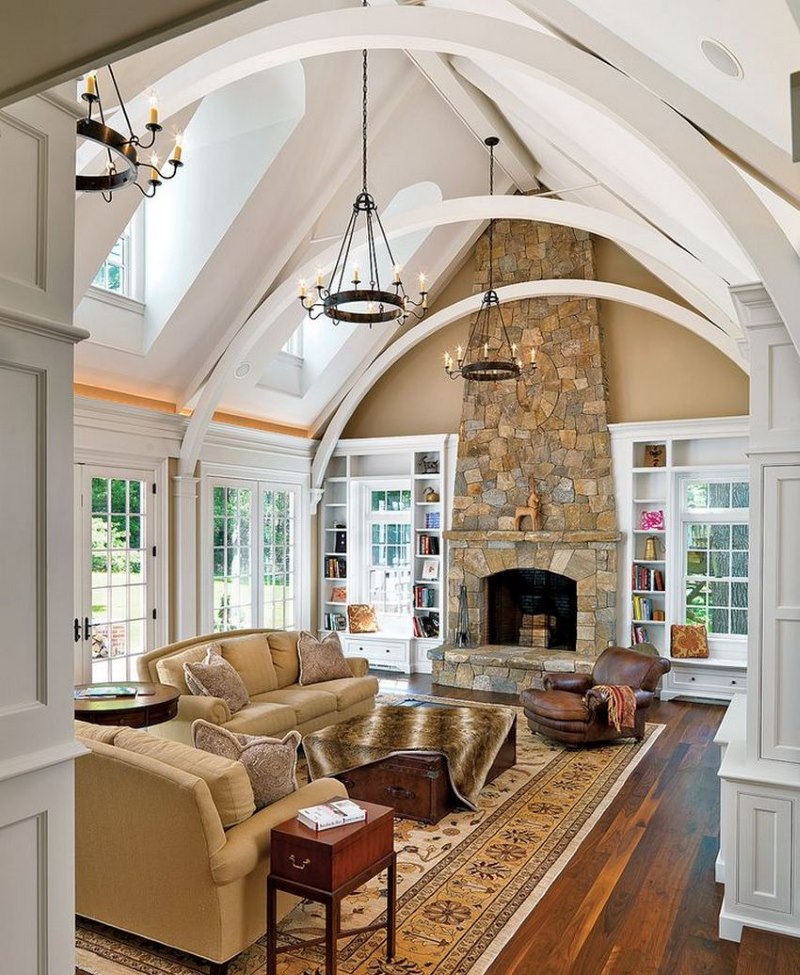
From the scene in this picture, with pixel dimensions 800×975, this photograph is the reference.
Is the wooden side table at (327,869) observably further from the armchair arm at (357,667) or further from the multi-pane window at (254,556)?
the multi-pane window at (254,556)

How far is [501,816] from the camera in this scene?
4664 mm

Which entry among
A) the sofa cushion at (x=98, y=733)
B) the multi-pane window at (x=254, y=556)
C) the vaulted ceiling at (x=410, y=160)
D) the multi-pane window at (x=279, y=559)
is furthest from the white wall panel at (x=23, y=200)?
the multi-pane window at (x=279, y=559)

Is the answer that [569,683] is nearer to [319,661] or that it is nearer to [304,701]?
[319,661]

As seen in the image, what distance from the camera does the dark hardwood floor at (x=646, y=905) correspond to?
3.10 meters

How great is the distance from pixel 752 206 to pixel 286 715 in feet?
13.9

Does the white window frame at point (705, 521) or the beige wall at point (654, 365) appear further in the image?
the beige wall at point (654, 365)

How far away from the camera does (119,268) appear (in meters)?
6.49

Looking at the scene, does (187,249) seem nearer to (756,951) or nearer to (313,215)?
(313,215)

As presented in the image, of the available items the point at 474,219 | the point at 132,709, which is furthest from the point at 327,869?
Answer: the point at 474,219

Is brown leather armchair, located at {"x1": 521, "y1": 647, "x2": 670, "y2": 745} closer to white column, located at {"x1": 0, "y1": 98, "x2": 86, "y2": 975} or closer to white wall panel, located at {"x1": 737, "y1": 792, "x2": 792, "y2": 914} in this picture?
white wall panel, located at {"x1": 737, "y1": 792, "x2": 792, "y2": 914}

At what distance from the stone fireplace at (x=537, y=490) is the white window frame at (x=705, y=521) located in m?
0.63

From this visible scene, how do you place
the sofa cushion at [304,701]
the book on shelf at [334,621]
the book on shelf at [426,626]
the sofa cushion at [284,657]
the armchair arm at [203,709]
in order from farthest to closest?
1. the book on shelf at [334,621]
2. the book on shelf at [426,626]
3. the sofa cushion at [284,657]
4. the sofa cushion at [304,701]
5. the armchair arm at [203,709]

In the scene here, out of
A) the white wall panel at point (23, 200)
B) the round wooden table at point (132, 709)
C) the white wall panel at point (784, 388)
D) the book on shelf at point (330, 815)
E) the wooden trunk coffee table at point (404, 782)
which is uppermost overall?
the white wall panel at point (23, 200)

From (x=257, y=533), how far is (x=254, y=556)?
26 cm
